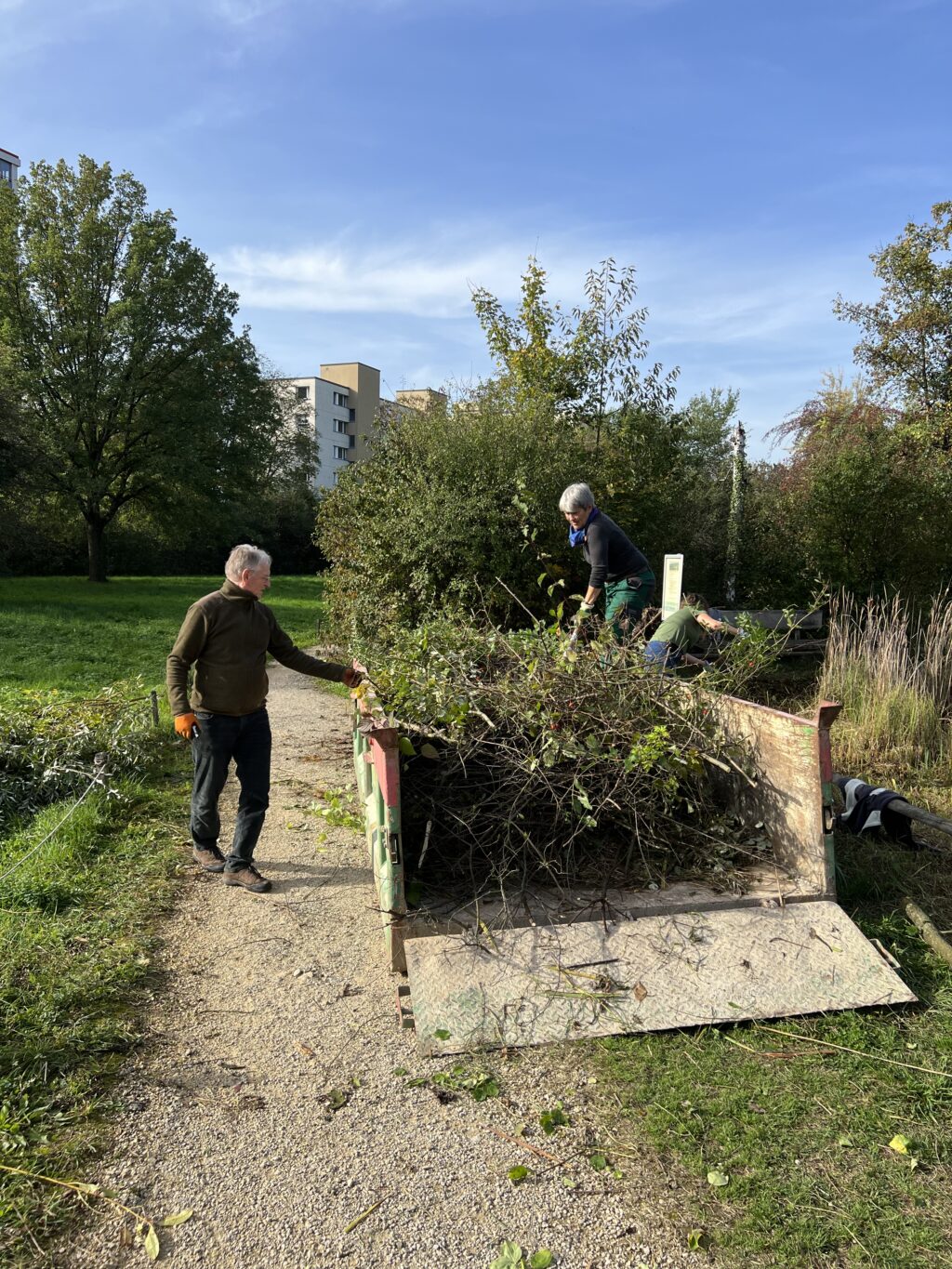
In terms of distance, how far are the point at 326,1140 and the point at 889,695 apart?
5596mm

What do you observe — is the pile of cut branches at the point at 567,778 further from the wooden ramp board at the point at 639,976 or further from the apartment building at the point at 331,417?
the apartment building at the point at 331,417

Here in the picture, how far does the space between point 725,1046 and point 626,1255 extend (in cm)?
98

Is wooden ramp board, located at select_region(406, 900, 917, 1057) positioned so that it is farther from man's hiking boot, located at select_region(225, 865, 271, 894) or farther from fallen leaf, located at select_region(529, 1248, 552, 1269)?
man's hiking boot, located at select_region(225, 865, 271, 894)

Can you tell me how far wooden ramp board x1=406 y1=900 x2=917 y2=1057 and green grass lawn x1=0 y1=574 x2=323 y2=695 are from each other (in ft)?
21.9

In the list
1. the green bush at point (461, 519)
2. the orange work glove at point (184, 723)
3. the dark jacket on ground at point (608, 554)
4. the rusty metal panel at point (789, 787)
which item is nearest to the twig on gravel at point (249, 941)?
the orange work glove at point (184, 723)

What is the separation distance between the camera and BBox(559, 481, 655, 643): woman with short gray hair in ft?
19.8

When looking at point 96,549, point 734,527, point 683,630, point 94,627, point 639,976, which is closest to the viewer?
point 639,976

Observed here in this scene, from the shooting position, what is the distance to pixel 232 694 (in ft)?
14.5

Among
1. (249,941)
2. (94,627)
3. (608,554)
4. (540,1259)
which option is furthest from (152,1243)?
(94,627)

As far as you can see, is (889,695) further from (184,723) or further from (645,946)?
(184,723)

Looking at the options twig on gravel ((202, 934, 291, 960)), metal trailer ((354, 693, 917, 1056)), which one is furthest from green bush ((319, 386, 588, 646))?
metal trailer ((354, 693, 917, 1056))

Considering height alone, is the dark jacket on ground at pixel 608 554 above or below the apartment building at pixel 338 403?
below

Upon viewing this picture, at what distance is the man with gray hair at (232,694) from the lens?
4.41m

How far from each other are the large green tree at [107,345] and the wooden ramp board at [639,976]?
25.6 metres
